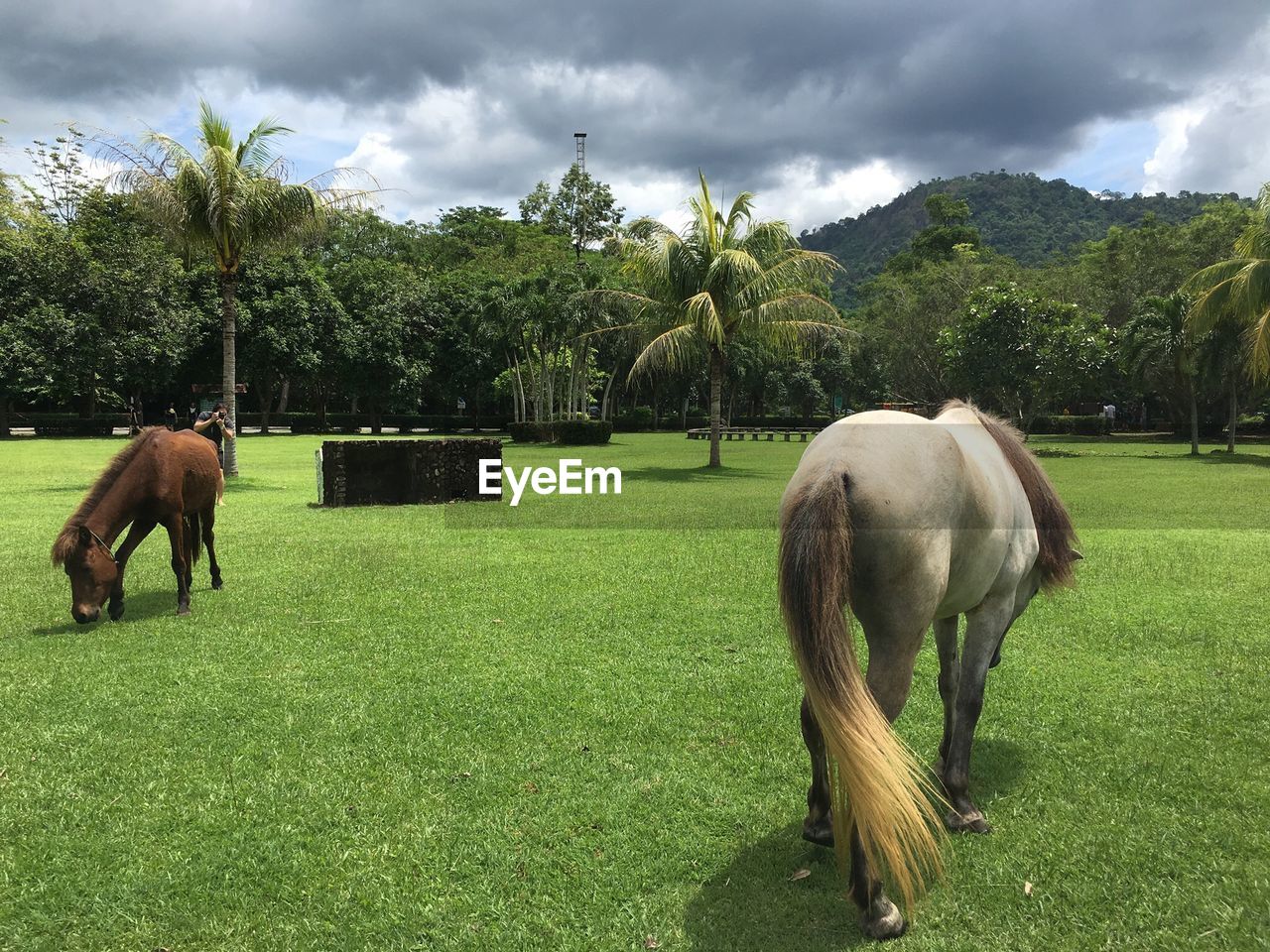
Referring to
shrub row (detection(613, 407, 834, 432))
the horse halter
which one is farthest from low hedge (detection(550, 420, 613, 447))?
the horse halter

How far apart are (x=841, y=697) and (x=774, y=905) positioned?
34.2 inches

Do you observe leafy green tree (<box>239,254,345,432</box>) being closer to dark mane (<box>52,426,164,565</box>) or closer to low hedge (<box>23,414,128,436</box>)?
low hedge (<box>23,414,128,436</box>)

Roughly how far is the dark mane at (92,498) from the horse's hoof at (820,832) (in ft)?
17.4

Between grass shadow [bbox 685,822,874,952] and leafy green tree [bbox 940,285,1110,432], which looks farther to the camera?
leafy green tree [bbox 940,285,1110,432]

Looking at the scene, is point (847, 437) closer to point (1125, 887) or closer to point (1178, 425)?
point (1125, 887)

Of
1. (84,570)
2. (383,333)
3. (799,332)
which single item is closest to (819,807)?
(84,570)

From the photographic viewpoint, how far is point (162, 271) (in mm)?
34312

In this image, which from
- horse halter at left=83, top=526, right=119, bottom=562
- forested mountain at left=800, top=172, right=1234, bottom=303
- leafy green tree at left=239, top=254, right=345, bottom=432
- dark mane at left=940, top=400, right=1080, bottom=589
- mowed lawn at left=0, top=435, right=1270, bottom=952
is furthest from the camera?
forested mountain at left=800, top=172, right=1234, bottom=303

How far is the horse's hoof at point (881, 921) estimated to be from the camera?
97.3 inches

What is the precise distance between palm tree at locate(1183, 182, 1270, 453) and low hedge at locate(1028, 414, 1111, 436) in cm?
2030

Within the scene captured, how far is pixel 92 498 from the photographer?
5688 millimetres

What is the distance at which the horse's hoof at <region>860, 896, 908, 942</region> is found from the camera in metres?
2.47

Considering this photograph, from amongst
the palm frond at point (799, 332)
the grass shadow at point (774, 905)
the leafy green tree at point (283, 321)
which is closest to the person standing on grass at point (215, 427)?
the grass shadow at point (774, 905)

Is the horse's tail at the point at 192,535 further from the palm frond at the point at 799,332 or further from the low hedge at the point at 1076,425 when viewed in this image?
the low hedge at the point at 1076,425
